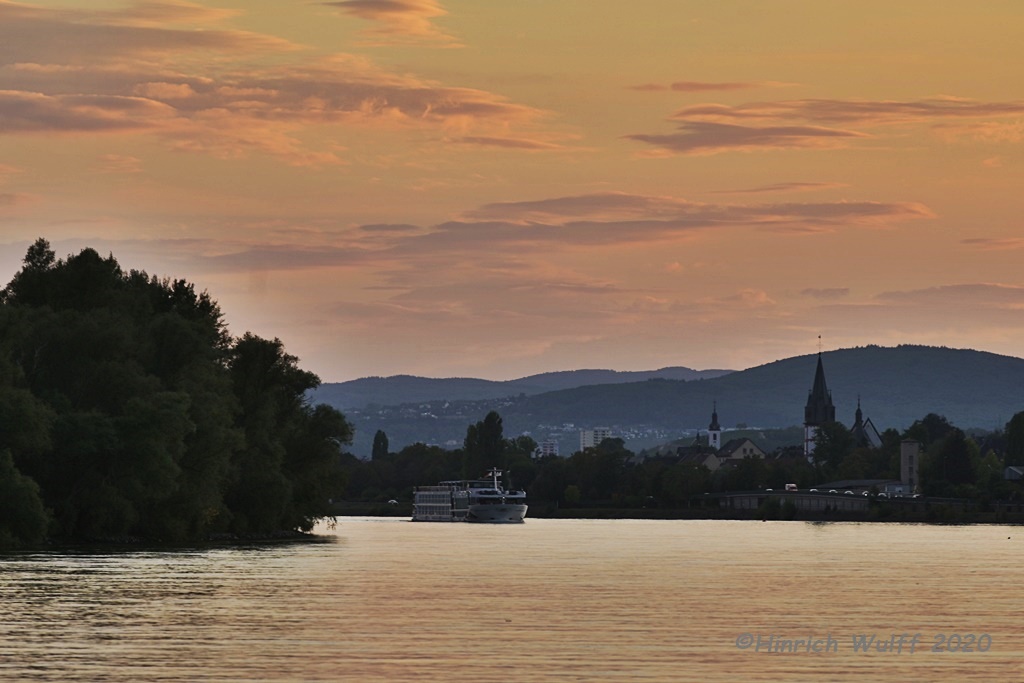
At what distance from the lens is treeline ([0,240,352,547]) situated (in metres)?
104

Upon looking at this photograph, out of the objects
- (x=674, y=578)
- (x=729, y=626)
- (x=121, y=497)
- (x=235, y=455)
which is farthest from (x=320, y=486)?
(x=729, y=626)

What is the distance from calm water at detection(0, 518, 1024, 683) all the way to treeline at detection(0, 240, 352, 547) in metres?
5.44

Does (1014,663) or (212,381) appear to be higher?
(212,381)

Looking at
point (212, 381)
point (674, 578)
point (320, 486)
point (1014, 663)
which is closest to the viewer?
point (1014, 663)

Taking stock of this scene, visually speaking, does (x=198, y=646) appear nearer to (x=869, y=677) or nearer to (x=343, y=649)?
(x=343, y=649)

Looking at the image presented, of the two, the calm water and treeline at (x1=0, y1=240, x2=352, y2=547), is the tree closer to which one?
treeline at (x1=0, y1=240, x2=352, y2=547)

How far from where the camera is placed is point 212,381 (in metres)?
120

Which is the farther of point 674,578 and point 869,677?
point 674,578

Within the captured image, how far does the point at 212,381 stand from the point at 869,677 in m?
79.3

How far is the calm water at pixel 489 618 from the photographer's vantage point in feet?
157

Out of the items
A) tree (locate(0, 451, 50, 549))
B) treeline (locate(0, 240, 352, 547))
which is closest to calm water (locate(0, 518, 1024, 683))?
tree (locate(0, 451, 50, 549))

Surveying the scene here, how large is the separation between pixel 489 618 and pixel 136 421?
157ft

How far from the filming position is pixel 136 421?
106m

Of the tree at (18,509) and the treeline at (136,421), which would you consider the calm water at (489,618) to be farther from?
the treeline at (136,421)
